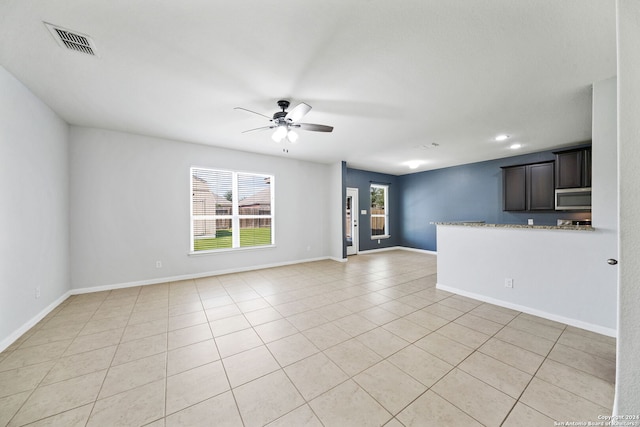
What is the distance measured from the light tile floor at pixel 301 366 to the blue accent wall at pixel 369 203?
4116 millimetres

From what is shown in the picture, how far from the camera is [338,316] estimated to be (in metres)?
2.89

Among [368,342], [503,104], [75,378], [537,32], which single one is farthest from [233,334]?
[503,104]

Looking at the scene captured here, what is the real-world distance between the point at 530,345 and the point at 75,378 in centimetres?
403

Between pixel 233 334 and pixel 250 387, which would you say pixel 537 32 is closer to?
pixel 250 387

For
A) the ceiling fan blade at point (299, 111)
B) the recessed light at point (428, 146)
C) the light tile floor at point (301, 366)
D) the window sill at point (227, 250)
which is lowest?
the light tile floor at point (301, 366)

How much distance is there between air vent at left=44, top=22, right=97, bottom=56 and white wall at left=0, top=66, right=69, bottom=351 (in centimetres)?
102

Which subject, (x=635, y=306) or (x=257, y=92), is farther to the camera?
(x=257, y=92)

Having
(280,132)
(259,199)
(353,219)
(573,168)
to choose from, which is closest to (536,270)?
(573,168)

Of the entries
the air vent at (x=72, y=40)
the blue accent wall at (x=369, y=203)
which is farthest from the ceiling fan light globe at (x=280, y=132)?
the blue accent wall at (x=369, y=203)

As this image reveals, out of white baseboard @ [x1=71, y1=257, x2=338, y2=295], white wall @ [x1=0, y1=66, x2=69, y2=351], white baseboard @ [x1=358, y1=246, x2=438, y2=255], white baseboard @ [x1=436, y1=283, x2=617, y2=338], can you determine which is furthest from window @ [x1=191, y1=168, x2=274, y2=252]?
white baseboard @ [x1=436, y1=283, x2=617, y2=338]

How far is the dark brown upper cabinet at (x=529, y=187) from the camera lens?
4969 millimetres

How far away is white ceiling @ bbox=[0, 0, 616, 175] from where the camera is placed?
1601 mm

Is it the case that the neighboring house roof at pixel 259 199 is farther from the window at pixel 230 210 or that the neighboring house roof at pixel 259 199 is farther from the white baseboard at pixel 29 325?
the white baseboard at pixel 29 325

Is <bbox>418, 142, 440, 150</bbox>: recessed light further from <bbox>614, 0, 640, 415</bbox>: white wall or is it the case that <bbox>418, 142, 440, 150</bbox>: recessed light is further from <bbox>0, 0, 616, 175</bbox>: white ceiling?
<bbox>614, 0, 640, 415</bbox>: white wall
